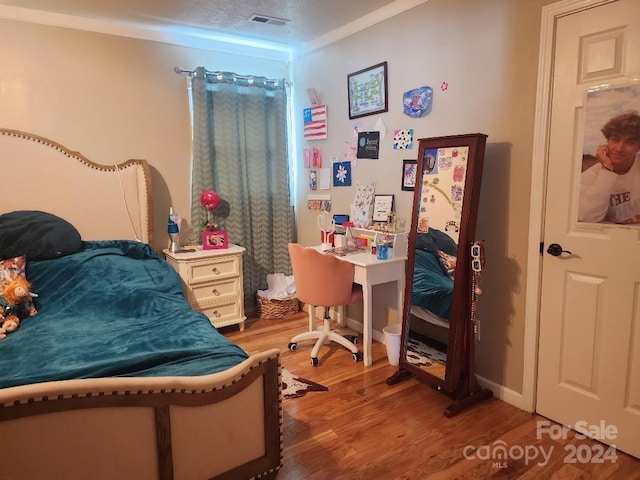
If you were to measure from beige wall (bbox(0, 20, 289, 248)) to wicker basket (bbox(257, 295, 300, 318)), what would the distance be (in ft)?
3.35

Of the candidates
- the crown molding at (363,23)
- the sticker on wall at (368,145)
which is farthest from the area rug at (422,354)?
the crown molding at (363,23)

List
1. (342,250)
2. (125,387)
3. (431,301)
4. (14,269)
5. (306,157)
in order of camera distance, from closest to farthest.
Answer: (125,387)
(14,269)
(431,301)
(342,250)
(306,157)

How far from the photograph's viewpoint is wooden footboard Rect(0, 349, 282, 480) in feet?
4.35

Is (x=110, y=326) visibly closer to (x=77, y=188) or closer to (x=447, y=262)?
(x=77, y=188)

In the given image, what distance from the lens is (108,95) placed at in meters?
3.46

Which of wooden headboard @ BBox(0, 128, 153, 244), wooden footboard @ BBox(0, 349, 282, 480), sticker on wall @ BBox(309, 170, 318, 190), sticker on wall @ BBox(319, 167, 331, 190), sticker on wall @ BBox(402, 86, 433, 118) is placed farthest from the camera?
sticker on wall @ BBox(309, 170, 318, 190)

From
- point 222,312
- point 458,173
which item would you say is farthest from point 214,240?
point 458,173

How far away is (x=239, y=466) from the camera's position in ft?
5.53

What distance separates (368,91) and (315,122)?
0.73 m

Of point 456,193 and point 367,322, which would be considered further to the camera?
point 367,322

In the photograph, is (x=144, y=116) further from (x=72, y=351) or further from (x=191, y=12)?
(x=72, y=351)

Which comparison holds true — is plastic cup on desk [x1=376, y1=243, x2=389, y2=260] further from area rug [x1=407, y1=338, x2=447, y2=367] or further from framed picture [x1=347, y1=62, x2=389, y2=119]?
framed picture [x1=347, y1=62, x2=389, y2=119]

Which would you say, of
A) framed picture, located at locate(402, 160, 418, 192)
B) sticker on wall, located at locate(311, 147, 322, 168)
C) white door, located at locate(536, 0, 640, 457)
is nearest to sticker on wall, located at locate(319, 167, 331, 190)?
sticker on wall, located at locate(311, 147, 322, 168)

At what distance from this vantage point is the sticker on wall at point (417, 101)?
2.89 metres
